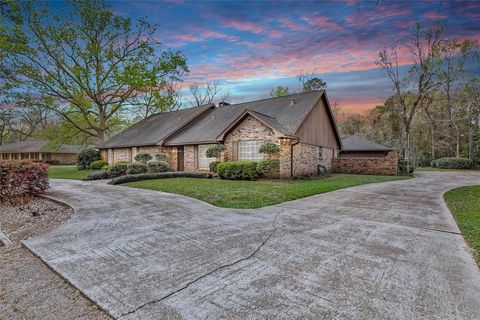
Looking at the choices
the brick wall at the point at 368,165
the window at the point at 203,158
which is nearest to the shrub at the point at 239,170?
the window at the point at 203,158

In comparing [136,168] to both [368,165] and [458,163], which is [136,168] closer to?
[368,165]

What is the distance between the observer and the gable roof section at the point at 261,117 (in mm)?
14972

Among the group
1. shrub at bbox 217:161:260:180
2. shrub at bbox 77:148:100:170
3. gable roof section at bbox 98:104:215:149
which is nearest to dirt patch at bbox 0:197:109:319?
shrub at bbox 217:161:260:180

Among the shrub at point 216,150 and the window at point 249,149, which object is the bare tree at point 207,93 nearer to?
the shrub at point 216,150

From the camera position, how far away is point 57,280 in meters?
3.11

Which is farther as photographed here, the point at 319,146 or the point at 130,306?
the point at 319,146

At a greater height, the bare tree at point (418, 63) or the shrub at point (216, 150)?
the bare tree at point (418, 63)

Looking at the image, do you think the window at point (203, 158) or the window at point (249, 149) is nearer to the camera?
the window at point (249, 149)

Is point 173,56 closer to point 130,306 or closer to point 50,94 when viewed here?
point 50,94

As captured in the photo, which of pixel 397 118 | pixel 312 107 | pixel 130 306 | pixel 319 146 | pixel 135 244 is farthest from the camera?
pixel 397 118

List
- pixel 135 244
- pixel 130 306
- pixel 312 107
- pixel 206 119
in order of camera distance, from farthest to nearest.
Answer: pixel 206 119 < pixel 312 107 < pixel 135 244 < pixel 130 306

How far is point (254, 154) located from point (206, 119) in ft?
27.1

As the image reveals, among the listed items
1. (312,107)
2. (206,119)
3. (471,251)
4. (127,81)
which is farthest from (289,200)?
(127,81)

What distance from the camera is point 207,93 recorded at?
4078cm
